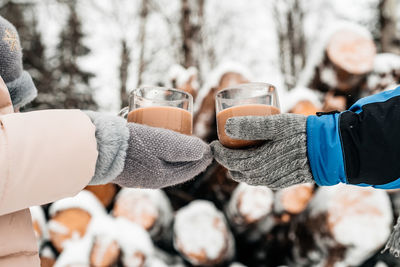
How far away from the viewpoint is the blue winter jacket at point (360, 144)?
1170 mm

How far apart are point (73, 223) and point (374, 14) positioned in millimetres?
11998

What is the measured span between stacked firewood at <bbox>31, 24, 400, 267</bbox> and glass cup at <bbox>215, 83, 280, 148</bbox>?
112 cm

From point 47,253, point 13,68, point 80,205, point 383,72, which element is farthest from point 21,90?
point 383,72

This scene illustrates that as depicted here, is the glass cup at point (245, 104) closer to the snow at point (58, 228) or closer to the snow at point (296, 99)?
the snow at point (296, 99)

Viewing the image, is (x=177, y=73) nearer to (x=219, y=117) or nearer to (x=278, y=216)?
(x=278, y=216)

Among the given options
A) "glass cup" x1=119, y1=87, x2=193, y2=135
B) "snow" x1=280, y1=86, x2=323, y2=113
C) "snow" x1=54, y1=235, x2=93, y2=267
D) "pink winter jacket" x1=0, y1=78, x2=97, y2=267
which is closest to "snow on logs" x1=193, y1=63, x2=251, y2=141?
"snow" x1=280, y1=86, x2=323, y2=113

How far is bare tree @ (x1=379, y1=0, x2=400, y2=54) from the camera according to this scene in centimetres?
581

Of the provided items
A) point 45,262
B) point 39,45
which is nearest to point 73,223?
point 45,262

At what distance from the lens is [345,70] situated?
9.18ft

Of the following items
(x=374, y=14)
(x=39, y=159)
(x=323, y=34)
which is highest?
(x=374, y=14)

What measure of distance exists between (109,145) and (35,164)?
228mm

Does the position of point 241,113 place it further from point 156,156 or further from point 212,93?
point 212,93

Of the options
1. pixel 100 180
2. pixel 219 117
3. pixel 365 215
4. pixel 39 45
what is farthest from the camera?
pixel 39 45

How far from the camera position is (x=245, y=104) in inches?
52.6
